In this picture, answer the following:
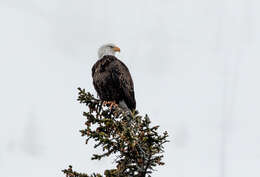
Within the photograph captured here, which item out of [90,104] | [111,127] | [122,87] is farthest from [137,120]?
[122,87]

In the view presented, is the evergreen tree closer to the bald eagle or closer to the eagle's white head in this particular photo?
the bald eagle

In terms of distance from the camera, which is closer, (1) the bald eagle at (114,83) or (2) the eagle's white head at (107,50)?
(1) the bald eagle at (114,83)

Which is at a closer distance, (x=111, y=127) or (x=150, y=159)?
(x=150, y=159)

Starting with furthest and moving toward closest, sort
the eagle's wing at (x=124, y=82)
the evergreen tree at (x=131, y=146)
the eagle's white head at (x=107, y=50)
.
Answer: the eagle's white head at (x=107, y=50) → the eagle's wing at (x=124, y=82) → the evergreen tree at (x=131, y=146)

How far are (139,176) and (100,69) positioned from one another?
17.8 feet

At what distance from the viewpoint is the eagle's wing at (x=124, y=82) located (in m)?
8.34

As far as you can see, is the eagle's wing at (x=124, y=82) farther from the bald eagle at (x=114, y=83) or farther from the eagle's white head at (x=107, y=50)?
the eagle's white head at (x=107, y=50)

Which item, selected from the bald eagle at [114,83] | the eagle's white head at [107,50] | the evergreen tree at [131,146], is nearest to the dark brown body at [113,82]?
the bald eagle at [114,83]

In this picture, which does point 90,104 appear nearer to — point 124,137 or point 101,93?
point 124,137

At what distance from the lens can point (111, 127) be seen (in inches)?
156

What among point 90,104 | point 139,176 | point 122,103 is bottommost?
point 139,176

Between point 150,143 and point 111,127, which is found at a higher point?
point 111,127

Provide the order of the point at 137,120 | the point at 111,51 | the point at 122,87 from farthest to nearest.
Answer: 1. the point at 111,51
2. the point at 122,87
3. the point at 137,120

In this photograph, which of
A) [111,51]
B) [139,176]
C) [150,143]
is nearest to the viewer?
[139,176]
